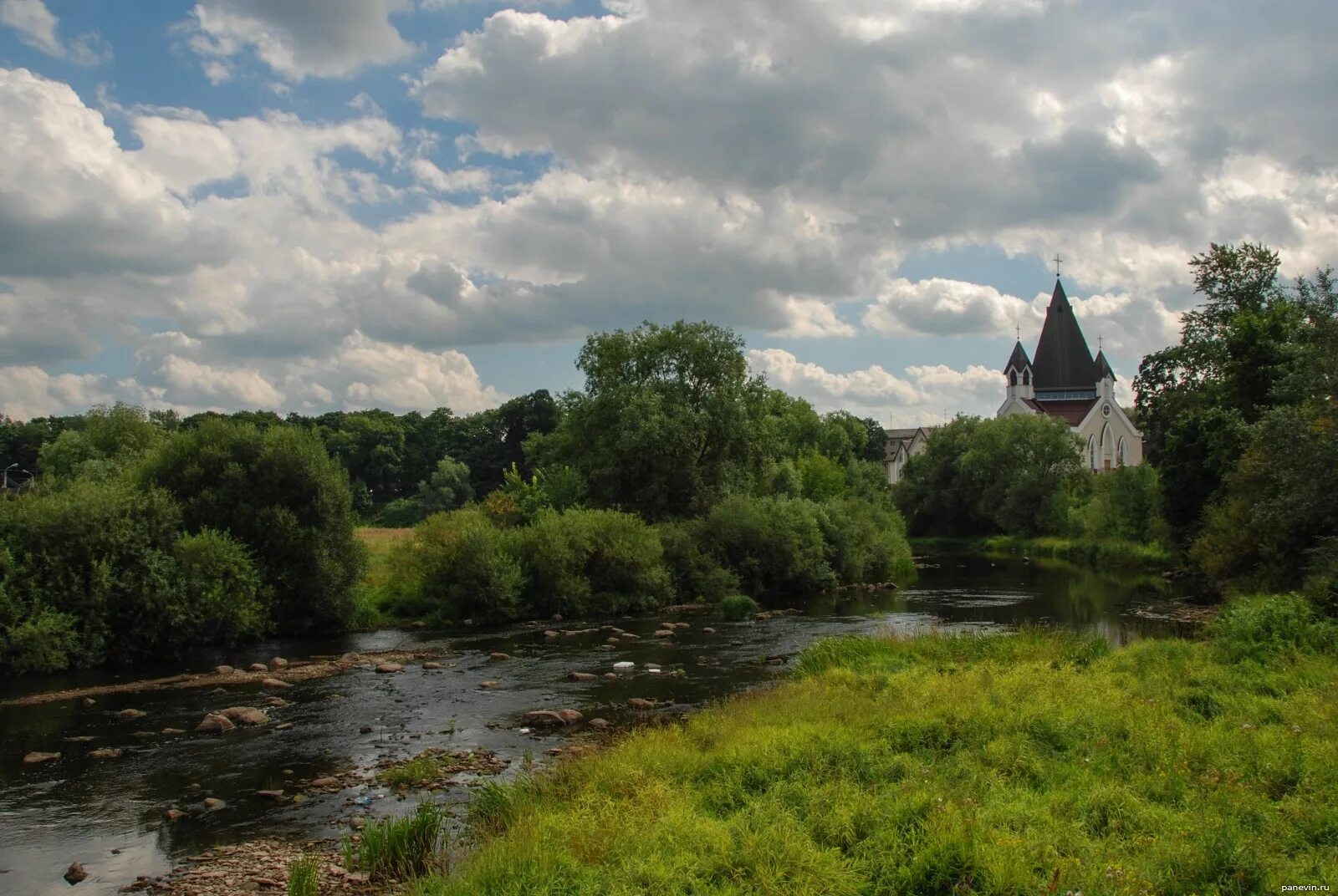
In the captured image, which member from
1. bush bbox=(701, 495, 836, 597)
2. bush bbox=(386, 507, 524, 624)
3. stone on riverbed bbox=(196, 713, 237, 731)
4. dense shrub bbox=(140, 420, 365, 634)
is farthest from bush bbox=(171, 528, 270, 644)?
bush bbox=(701, 495, 836, 597)

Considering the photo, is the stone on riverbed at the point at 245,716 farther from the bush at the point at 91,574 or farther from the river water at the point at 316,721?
the bush at the point at 91,574

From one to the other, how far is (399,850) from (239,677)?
16161 mm

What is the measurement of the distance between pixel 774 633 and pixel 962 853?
75.9ft

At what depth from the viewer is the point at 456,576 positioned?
36.3 meters

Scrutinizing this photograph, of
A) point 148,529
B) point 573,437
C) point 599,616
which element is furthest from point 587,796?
point 573,437

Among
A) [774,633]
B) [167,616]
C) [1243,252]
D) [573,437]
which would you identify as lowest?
[774,633]

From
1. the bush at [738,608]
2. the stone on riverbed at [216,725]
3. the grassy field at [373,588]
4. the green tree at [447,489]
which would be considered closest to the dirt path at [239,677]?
the stone on riverbed at [216,725]

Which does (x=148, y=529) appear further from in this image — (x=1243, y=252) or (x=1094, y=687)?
(x=1243, y=252)

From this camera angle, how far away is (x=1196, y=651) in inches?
782

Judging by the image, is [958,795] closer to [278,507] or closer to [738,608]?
[738,608]

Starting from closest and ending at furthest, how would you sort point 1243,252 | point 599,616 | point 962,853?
point 962,853 → point 599,616 → point 1243,252

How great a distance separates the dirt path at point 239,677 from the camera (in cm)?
2294

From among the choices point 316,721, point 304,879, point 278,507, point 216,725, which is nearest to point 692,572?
point 278,507

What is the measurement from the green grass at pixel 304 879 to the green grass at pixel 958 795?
1649 millimetres
